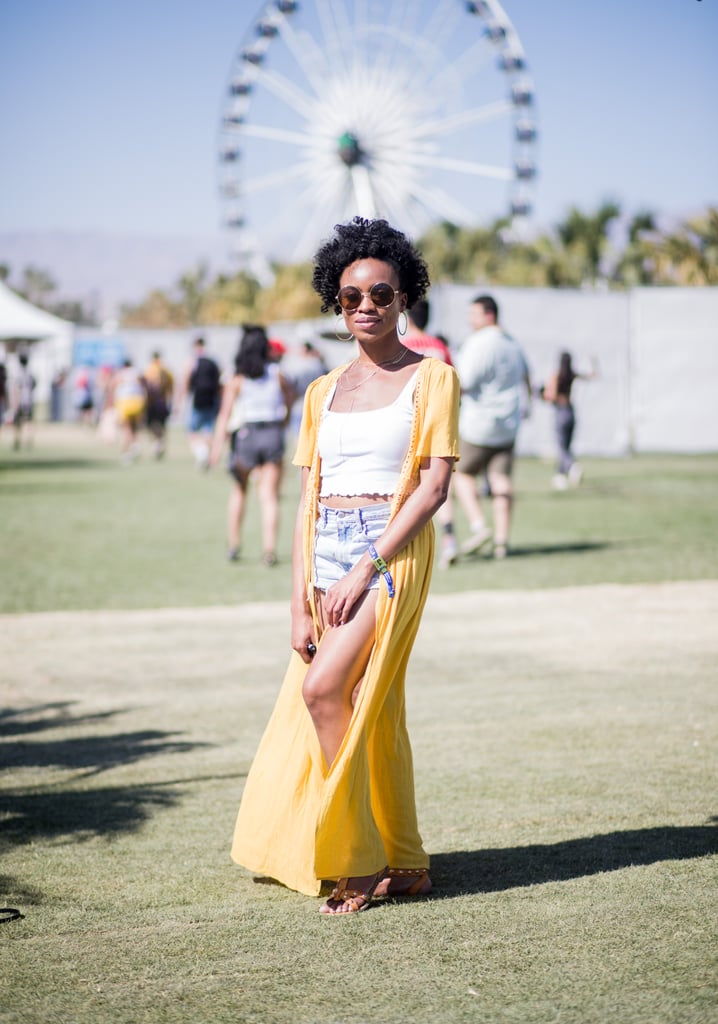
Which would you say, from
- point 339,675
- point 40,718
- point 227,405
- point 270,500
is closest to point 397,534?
point 339,675

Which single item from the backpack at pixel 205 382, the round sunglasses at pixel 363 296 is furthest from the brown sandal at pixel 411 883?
the backpack at pixel 205 382

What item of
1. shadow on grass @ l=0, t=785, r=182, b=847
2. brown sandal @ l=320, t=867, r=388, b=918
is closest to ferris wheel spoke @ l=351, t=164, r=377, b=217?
shadow on grass @ l=0, t=785, r=182, b=847

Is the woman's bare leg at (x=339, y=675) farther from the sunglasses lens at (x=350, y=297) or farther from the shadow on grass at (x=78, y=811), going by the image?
the shadow on grass at (x=78, y=811)

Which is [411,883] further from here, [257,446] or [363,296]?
[257,446]

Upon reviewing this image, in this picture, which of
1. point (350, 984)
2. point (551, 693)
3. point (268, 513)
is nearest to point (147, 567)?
point (268, 513)

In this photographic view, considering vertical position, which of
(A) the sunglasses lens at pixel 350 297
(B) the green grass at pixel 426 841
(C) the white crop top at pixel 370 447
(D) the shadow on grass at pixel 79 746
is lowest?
(D) the shadow on grass at pixel 79 746

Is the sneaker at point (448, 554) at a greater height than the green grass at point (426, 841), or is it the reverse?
the sneaker at point (448, 554)

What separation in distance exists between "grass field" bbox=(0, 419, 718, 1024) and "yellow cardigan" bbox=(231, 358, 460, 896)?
0.16m

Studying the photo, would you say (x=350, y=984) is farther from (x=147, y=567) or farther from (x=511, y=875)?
(x=147, y=567)

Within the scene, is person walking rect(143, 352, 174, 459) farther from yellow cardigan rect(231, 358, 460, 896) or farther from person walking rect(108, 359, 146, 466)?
yellow cardigan rect(231, 358, 460, 896)

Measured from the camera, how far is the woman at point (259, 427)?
11328 millimetres

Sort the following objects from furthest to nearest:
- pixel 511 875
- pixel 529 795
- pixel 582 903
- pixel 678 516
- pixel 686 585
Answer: pixel 678 516, pixel 686 585, pixel 529 795, pixel 511 875, pixel 582 903

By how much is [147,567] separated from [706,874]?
26.5ft

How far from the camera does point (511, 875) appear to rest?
398 centimetres
